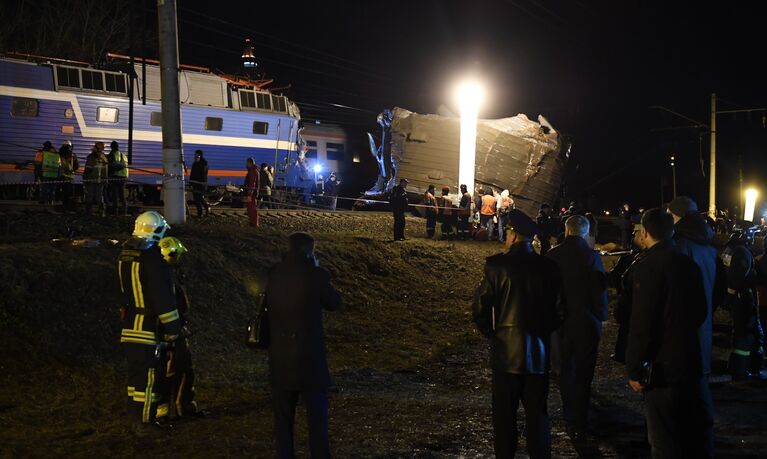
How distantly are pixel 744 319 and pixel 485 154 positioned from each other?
1909 cm

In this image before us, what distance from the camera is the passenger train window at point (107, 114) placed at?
23328 millimetres

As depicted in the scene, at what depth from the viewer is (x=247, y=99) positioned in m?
28.1

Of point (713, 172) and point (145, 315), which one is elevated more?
point (713, 172)

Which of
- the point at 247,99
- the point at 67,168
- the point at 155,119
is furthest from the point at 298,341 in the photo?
the point at 247,99

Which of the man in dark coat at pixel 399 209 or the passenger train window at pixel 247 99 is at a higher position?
the passenger train window at pixel 247 99

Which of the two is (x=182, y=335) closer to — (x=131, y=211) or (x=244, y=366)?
(x=244, y=366)

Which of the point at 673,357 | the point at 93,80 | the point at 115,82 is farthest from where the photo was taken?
the point at 115,82

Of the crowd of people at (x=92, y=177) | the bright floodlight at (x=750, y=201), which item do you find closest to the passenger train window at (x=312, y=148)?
the bright floodlight at (x=750, y=201)

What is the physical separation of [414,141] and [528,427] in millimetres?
22873

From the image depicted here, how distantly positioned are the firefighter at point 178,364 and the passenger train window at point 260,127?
21383 mm

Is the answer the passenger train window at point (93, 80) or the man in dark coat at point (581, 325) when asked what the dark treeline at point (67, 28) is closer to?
the passenger train window at point (93, 80)

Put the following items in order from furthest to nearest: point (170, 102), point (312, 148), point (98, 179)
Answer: point (312, 148) < point (98, 179) < point (170, 102)

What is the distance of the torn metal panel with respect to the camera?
2775 cm

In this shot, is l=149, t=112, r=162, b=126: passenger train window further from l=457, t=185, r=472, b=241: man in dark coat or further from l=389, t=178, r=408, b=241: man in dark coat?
l=457, t=185, r=472, b=241: man in dark coat
